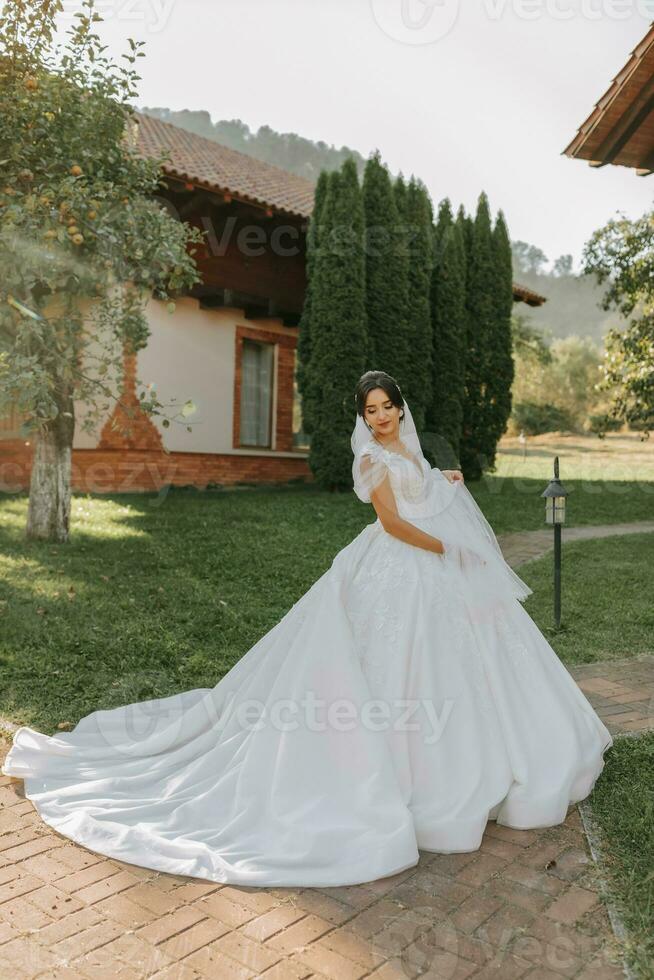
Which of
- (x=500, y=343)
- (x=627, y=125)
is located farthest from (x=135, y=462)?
(x=627, y=125)

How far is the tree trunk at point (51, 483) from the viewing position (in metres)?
8.98

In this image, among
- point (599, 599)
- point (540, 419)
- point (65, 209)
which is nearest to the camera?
point (65, 209)

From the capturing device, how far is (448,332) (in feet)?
49.6

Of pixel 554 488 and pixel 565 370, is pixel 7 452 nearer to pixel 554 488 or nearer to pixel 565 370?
pixel 554 488

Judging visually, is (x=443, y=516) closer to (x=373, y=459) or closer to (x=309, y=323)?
(x=373, y=459)

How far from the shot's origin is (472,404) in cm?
1641

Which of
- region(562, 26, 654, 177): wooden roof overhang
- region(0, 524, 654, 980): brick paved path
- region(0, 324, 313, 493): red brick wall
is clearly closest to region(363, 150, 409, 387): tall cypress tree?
region(0, 324, 313, 493): red brick wall

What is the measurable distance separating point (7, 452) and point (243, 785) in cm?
1106

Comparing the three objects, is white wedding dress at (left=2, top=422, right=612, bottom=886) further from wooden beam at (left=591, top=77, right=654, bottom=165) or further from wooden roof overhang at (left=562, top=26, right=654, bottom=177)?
wooden beam at (left=591, top=77, right=654, bottom=165)

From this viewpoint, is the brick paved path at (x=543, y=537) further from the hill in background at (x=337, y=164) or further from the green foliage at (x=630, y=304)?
the hill in background at (x=337, y=164)

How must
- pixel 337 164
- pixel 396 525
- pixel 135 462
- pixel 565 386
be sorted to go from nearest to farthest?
pixel 396 525 → pixel 135 462 → pixel 565 386 → pixel 337 164

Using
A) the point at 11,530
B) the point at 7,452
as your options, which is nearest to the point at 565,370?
the point at 7,452

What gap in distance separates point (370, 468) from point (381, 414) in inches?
11.0

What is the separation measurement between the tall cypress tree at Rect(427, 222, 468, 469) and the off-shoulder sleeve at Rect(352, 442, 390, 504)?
11.2m
